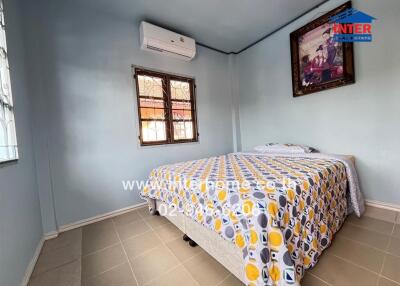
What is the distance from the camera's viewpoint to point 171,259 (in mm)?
1479

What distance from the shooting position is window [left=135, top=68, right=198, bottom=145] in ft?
9.00

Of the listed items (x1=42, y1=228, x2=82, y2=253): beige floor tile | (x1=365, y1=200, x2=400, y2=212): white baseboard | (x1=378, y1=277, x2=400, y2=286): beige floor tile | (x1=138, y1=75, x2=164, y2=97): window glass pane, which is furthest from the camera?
(x1=138, y1=75, x2=164, y2=97): window glass pane

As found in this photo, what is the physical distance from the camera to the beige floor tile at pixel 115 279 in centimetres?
126

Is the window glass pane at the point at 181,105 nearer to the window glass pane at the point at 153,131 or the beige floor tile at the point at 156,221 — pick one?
the window glass pane at the point at 153,131

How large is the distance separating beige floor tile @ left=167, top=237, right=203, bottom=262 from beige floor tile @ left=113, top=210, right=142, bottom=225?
0.81 metres

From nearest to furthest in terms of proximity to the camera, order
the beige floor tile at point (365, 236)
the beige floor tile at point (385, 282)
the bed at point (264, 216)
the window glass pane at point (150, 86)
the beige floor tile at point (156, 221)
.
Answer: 1. the bed at point (264, 216)
2. the beige floor tile at point (385, 282)
3. the beige floor tile at point (365, 236)
4. the beige floor tile at point (156, 221)
5. the window glass pane at point (150, 86)

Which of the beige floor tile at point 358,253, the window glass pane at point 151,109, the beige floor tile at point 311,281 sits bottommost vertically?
the beige floor tile at point 311,281

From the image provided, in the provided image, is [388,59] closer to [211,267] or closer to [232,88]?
[232,88]

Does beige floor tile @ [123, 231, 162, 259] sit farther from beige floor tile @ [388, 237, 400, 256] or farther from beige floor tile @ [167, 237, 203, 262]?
beige floor tile @ [388, 237, 400, 256]

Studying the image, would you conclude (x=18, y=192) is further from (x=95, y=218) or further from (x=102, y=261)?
(x=95, y=218)

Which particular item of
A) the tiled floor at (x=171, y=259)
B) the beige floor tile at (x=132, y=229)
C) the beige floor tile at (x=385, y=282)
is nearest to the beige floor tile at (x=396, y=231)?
the tiled floor at (x=171, y=259)

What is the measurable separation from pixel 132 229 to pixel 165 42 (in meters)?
2.80

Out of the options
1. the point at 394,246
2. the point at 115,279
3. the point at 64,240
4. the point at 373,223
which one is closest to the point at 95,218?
the point at 64,240

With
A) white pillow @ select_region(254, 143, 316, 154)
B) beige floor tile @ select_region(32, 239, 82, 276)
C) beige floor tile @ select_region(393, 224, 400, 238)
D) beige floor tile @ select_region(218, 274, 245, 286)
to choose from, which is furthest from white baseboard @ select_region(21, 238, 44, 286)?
beige floor tile @ select_region(393, 224, 400, 238)
